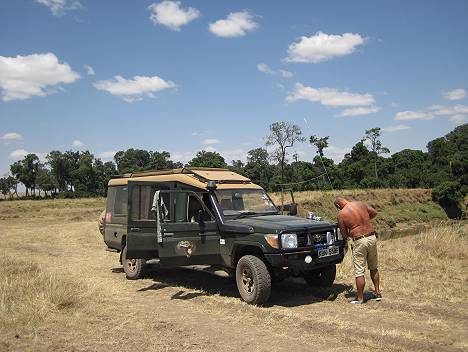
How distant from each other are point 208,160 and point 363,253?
88.4 metres

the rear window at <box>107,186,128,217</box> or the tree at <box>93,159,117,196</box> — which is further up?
the tree at <box>93,159,117,196</box>

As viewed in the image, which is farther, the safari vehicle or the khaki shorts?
the khaki shorts

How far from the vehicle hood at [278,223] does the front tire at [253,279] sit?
55cm

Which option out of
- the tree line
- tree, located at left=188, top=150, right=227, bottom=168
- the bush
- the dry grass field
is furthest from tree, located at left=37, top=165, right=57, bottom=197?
the dry grass field

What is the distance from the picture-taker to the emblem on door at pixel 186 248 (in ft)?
28.7

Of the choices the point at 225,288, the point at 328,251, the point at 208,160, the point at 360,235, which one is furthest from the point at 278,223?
the point at 208,160

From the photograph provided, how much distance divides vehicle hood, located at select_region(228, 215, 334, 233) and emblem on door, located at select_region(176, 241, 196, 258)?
917 millimetres

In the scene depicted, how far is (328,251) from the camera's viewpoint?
786 cm

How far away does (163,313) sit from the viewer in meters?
7.48

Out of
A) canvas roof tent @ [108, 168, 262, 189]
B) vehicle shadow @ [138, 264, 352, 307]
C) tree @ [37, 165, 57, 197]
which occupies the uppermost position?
tree @ [37, 165, 57, 197]

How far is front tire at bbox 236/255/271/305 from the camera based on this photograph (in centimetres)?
752

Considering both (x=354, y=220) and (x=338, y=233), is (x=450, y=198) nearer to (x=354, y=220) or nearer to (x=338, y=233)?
(x=338, y=233)

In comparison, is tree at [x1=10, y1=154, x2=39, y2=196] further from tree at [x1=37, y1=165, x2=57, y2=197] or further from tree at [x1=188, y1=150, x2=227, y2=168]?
tree at [x1=188, y1=150, x2=227, y2=168]

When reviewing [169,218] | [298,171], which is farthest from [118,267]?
[298,171]
